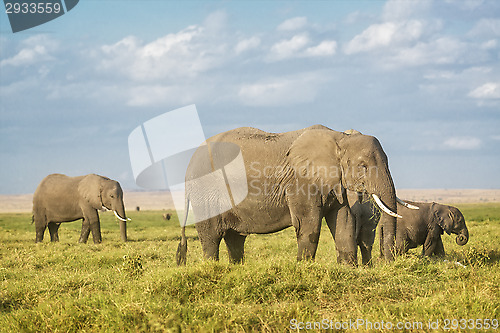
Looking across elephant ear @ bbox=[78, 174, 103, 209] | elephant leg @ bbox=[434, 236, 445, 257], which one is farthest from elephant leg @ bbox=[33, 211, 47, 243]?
elephant leg @ bbox=[434, 236, 445, 257]

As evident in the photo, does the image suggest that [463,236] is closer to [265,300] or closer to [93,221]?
[265,300]

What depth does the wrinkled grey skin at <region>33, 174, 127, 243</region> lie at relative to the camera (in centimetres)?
2042

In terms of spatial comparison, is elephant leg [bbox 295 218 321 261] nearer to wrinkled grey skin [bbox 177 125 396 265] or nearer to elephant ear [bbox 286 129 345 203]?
wrinkled grey skin [bbox 177 125 396 265]

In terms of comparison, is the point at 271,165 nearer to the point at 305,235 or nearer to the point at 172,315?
the point at 305,235

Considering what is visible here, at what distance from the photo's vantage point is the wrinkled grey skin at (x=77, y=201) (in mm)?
20422

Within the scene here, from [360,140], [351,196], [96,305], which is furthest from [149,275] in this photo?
A: [351,196]

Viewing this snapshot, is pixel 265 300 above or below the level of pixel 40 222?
below

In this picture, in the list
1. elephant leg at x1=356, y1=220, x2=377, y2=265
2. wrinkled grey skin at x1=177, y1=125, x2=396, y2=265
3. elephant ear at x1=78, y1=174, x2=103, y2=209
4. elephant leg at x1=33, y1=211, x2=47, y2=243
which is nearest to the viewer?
wrinkled grey skin at x1=177, y1=125, x2=396, y2=265

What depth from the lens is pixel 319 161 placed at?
28.1ft

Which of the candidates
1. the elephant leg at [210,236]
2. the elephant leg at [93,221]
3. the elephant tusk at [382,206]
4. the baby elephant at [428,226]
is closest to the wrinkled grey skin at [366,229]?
the baby elephant at [428,226]

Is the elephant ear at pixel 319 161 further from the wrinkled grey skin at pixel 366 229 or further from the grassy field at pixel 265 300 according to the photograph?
the wrinkled grey skin at pixel 366 229

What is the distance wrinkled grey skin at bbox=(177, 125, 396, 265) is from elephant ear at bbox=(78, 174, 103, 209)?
40.1 feet

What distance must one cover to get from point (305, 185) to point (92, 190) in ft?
46.6

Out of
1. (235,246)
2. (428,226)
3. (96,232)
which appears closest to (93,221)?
(96,232)
